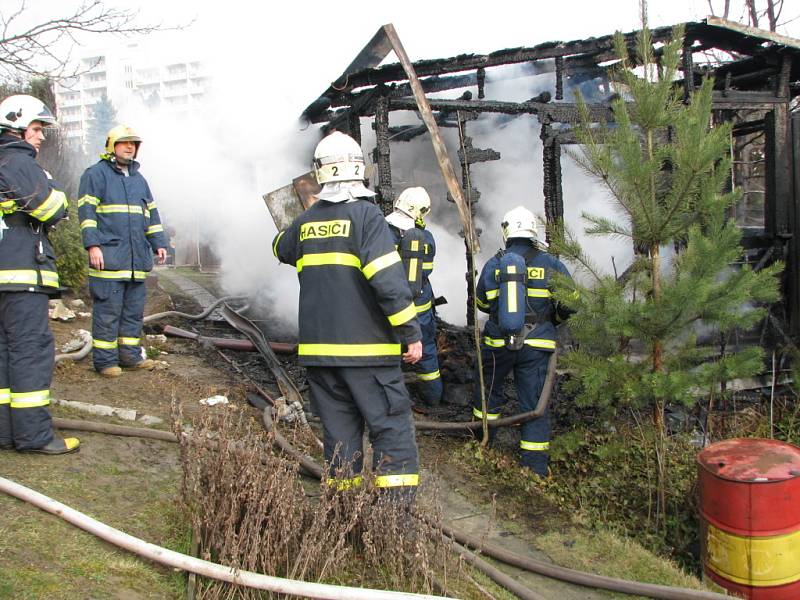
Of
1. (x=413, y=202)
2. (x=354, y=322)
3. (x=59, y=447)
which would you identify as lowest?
(x=59, y=447)

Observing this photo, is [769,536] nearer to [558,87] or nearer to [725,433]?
[725,433]

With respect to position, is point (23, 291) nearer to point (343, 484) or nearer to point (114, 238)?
point (114, 238)

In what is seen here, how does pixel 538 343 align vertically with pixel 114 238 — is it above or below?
below

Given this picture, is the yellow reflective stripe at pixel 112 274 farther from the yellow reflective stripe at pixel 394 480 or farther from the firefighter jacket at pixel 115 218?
the yellow reflective stripe at pixel 394 480

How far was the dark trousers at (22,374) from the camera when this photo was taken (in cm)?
385

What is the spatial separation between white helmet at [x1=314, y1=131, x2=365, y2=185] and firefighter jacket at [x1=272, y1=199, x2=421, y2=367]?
0.52ft

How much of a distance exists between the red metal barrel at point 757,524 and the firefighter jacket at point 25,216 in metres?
4.18

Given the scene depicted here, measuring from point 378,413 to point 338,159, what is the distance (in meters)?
1.38

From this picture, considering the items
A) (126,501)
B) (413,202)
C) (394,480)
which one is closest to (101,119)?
(413,202)

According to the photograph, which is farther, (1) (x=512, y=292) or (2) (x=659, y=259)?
(1) (x=512, y=292)

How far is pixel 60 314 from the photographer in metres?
8.10

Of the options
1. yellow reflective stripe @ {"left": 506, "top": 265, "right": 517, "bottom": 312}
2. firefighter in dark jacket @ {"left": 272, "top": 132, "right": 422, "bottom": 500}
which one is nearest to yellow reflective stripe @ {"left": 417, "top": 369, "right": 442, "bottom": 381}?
yellow reflective stripe @ {"left": 506, "top": 265, "right": 517, "bottom": 312}

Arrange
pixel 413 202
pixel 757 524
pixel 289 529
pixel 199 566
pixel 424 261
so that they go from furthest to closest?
1. pixel 424 261
2. pixel 413 202
3. pixel 757 524
4. pixel 289 529
5. pixel 199 566

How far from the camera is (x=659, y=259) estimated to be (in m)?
4.52
